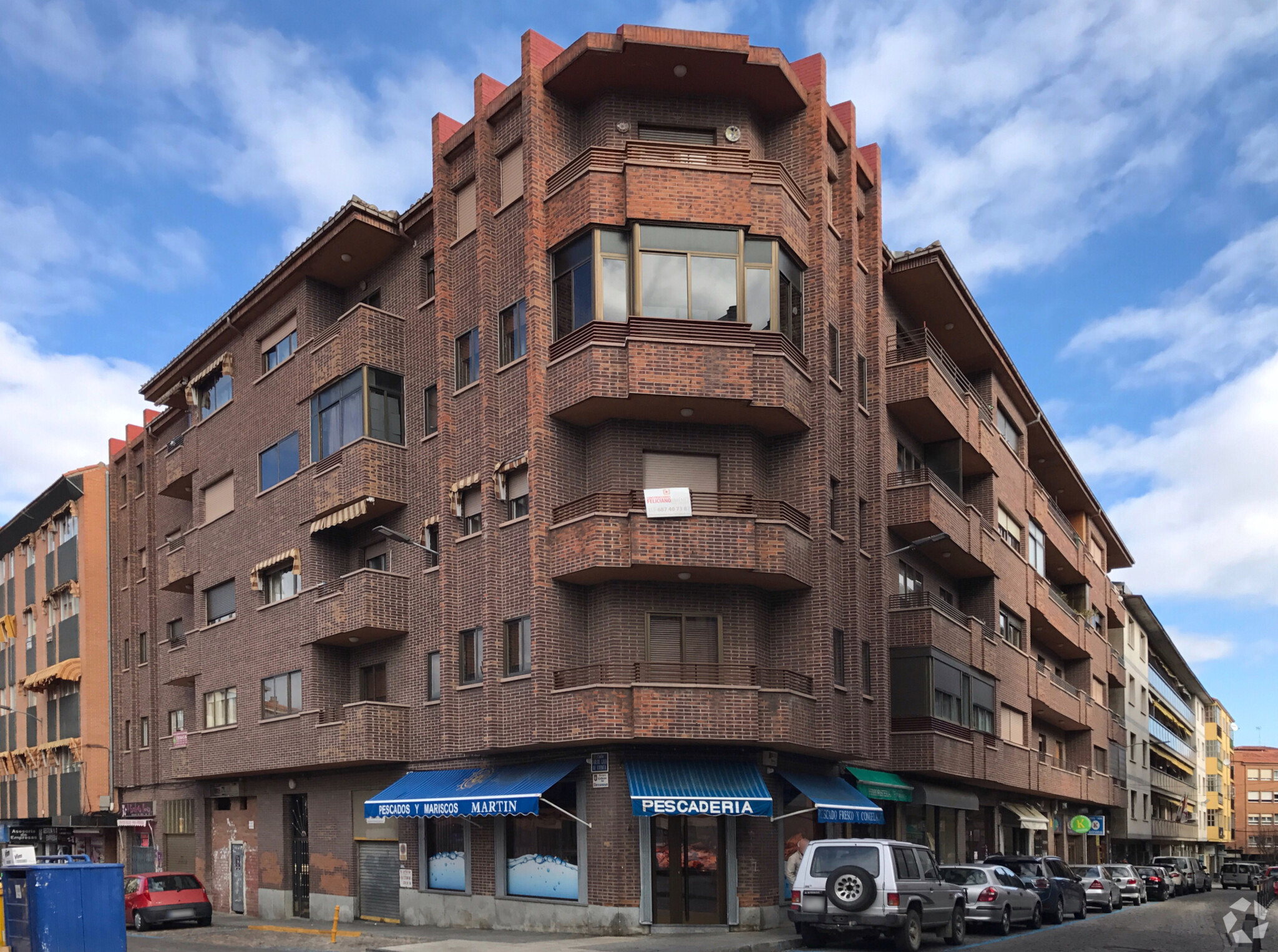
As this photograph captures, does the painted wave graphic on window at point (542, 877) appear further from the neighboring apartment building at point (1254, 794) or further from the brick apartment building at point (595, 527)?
the neighboring apartment building at point (1254, 794)

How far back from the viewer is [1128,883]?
1822 inches

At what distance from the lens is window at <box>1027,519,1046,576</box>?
48469mm

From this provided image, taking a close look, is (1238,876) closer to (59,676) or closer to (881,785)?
(881,785)

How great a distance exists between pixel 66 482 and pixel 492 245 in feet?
96.9

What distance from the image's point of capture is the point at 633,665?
25.7 meters

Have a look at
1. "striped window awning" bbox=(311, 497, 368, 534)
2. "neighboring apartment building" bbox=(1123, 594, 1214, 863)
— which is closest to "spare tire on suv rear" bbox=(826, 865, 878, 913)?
"striped window awning" bbox=(311, 497, 368, 534)

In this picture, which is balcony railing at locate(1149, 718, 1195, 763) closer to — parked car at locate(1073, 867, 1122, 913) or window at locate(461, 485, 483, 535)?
parked car at locate(1073, 867, 1122, 913)

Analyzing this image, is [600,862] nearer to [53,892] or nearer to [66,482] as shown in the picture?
[53,892]

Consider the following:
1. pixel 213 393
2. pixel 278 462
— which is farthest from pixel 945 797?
pixel 213 393

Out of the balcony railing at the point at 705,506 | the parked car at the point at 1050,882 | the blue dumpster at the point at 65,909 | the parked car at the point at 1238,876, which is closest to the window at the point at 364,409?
the balcony railing at the point at 705,506

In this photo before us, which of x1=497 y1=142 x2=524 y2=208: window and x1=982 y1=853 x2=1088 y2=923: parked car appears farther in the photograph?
x1=982 y1=853 x2=1088 y2=923: parked car

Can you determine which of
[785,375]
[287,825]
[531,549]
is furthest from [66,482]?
[785,375]

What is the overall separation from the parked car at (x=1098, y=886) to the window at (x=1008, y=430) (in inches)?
564

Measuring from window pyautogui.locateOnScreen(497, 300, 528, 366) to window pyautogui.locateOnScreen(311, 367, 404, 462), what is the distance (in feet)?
15.0
